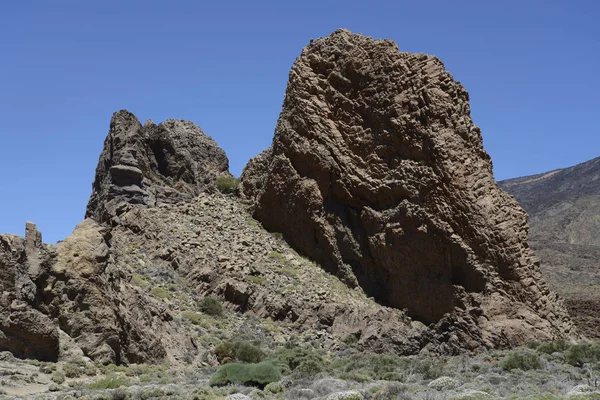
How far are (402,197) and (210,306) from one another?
11.3 meters

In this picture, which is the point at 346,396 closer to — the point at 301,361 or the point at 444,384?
the point at 444,384

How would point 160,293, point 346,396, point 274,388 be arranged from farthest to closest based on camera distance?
point 160,293 → point 274,388 → point 346,396

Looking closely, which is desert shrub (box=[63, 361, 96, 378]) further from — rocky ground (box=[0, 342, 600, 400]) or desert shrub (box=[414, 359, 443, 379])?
desert shrub (box=[414, 359, 443, 379])

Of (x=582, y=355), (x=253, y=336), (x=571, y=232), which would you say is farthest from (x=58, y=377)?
(x=571, y=232)

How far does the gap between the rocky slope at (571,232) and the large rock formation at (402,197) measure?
1199 cm

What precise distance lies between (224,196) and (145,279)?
1193 centimetres

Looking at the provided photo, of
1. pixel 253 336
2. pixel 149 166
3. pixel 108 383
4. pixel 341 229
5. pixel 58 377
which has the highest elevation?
pixel 149 166

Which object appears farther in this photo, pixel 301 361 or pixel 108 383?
pixel 301 361

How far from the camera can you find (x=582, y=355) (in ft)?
79.9

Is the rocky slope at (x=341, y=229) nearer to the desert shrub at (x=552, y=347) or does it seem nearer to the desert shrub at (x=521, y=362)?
the desert shrub at (x=552, y=347)

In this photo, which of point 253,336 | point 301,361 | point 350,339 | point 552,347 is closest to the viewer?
point 301,361

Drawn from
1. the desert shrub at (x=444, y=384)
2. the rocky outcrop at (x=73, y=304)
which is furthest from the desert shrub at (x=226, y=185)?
the desert shrub at (x=444, y=384)

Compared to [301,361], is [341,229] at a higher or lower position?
higher

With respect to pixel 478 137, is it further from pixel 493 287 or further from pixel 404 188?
pixel 493 287
